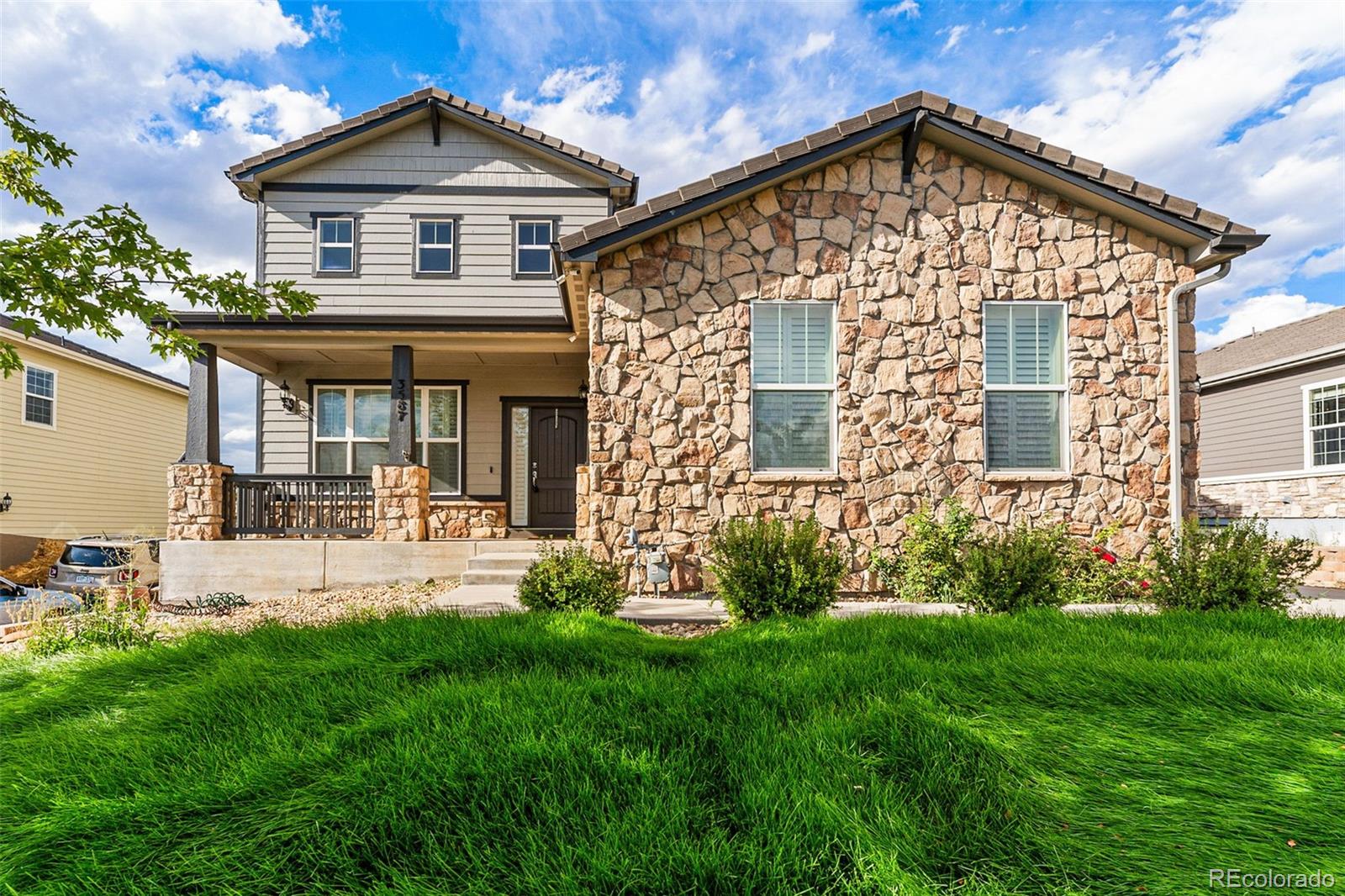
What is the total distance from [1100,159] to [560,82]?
8214mm

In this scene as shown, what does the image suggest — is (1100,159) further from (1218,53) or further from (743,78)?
(743,78)

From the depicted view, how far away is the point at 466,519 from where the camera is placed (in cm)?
1106

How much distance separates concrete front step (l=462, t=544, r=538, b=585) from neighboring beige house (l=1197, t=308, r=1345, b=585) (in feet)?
41.2

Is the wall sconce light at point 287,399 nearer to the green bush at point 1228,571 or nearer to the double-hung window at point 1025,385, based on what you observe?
the double-hung window at point 1025,385

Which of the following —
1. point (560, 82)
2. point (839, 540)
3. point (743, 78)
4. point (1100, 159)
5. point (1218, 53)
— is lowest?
point (839, 540)

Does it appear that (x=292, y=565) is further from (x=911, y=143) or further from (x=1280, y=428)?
(x=1280, y=428)

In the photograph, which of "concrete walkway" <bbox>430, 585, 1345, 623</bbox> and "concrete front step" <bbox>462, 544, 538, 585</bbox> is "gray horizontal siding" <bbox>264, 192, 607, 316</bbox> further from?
"concrete walkway" <bbox>430, 585, 1345, 623</bbox>

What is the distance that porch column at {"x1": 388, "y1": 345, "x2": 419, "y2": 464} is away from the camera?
9.27m

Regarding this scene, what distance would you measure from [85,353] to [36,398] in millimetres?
1466

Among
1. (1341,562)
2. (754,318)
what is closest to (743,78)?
(754,318)

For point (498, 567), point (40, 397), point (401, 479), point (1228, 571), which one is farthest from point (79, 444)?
point (1228, 571)

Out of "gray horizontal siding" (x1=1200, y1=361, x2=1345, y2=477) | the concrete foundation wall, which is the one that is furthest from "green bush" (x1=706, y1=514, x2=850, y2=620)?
"gray horizontal siding" (x1=1200, y1=361, x2=1345, y2=477)

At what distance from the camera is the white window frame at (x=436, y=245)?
37.6 ft

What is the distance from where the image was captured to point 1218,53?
24.7 ft
